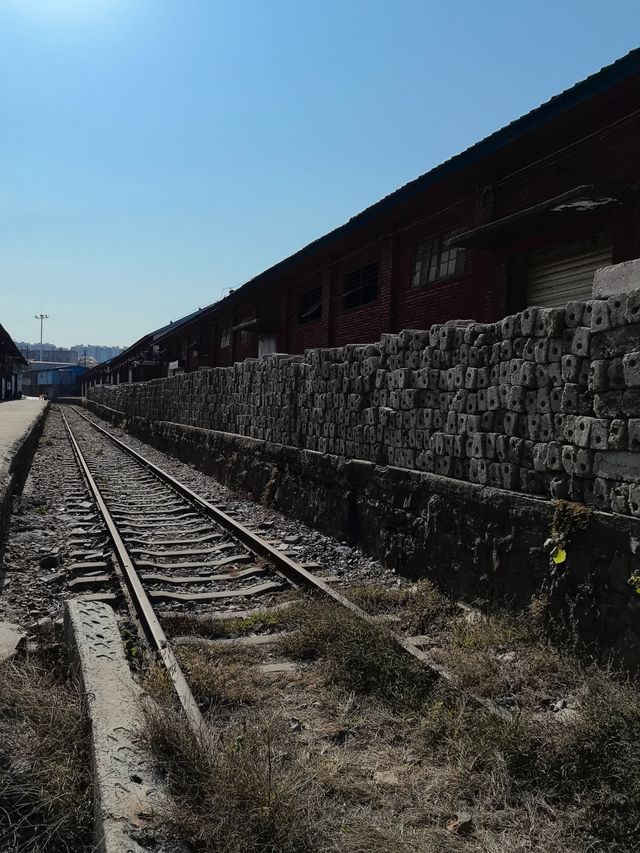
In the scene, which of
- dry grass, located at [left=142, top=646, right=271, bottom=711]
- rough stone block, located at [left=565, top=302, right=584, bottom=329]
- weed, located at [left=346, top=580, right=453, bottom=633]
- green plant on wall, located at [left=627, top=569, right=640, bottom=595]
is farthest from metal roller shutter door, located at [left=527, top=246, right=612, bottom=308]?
dry grass, located at [left=142, top=646, right=271, bottom=711]

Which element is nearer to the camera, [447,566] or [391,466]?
[447,566]

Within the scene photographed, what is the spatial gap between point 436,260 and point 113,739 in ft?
38.1

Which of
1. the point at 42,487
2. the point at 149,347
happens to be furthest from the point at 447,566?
the point at 149,347

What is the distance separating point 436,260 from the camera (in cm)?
1299

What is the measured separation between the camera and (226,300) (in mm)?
24375

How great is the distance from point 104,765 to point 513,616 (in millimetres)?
3170

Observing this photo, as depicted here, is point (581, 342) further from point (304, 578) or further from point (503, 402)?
point (304, 578)

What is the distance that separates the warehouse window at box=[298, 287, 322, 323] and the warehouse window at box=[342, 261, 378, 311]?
67.8 inches

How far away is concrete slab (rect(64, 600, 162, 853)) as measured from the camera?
7.83 ft

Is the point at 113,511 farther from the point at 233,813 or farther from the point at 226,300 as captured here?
the point at 226,300

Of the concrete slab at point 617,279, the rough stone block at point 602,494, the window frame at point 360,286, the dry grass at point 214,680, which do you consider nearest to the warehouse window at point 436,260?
the window frame at point 360,286

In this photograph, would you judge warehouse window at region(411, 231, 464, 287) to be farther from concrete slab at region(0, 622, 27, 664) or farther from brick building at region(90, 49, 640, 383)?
concrete slab at region(0, 622, 27, 664)

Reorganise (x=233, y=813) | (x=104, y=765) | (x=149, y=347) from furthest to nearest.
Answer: (x=149, y=347) → (x=104, y=765) → (x=233, y=813)

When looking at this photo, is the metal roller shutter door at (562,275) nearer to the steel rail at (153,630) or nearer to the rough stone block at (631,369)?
the rough stone block at (631,369)
